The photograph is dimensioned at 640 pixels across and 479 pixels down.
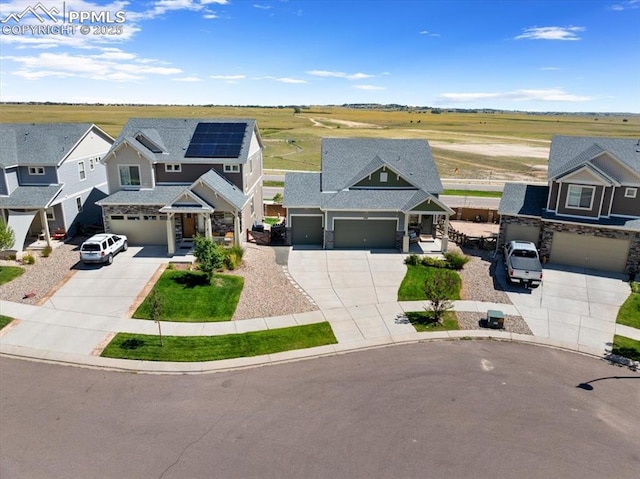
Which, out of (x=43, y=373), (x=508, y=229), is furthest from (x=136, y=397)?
(x=508, y=229)

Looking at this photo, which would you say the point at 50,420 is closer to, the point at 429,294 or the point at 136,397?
the point at 136,397

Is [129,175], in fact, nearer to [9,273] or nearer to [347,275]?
[9,273]

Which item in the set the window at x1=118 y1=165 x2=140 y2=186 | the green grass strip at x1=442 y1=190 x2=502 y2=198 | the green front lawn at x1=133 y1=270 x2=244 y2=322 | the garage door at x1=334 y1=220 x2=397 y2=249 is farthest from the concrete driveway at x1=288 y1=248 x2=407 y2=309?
the green grass strip at x1=442 y1=190 x2=502 y2=198

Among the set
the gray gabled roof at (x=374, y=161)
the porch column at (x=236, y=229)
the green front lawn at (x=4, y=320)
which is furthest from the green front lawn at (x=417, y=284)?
the green front lawn at (x=4, y=320)

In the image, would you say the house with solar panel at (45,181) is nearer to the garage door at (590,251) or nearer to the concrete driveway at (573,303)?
the concrete driveway at (573,303)

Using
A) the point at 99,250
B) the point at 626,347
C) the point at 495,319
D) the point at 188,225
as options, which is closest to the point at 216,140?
the point at 188,225

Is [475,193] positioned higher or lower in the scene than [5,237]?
lower

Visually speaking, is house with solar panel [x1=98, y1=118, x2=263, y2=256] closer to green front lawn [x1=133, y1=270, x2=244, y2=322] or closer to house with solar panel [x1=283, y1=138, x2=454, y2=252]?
house with solar panel [x1=283, y1=138, x2=454, y2=252]
